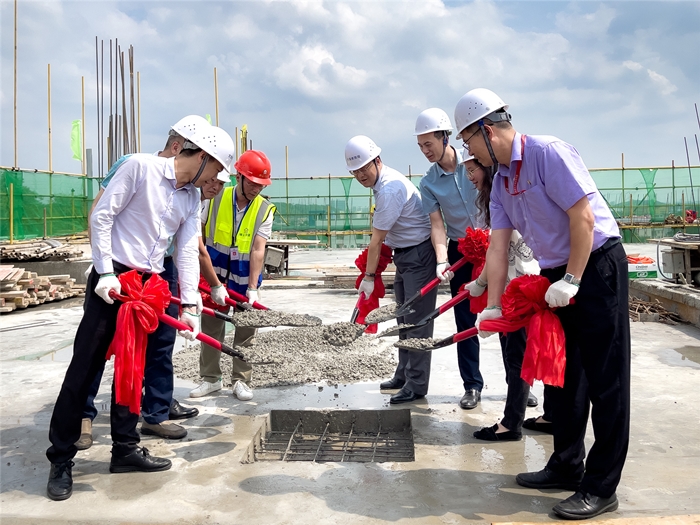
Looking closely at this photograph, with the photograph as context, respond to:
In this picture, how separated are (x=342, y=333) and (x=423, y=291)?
0.68m

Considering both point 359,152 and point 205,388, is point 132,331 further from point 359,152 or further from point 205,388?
point 359,152

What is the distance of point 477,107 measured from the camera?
10.1ft

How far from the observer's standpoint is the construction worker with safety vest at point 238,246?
4.81 meters

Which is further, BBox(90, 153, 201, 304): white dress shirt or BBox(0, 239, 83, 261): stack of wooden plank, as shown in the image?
BBox(0, 239, 83, 261): stack of wooden plank

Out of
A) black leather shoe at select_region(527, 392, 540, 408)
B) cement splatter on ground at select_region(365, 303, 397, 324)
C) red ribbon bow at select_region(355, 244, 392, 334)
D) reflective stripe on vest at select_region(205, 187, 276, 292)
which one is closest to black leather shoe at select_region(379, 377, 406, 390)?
red ribbon bow at select_region(355, 244, 392, 334)

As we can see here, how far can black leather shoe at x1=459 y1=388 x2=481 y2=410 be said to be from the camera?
14.8ft

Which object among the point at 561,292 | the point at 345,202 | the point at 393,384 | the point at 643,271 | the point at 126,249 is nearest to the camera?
the point at 561,292

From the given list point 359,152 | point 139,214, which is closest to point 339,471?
point 139,214

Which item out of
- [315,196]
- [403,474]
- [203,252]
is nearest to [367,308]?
[203,252]

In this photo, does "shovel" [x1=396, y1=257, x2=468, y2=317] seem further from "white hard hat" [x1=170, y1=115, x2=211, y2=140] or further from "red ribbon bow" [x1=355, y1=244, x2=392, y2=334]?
"white hard hat" [x1=170, y1=115, x2=211, y2=140]

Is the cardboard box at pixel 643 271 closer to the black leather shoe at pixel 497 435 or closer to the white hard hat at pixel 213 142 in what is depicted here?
the black leather shoe at pixel 497 435

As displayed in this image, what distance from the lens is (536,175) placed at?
2873mm

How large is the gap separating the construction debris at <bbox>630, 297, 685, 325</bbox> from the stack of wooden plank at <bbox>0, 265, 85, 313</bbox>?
29.1 ft

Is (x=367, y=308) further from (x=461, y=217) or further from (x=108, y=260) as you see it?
(x=108, y=260)
